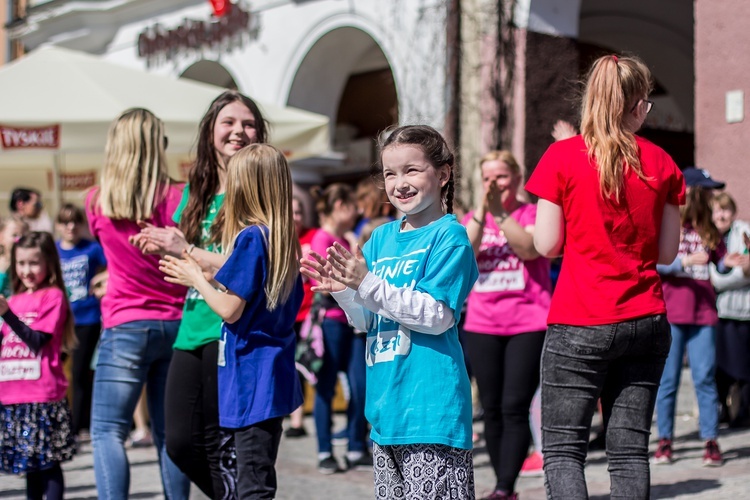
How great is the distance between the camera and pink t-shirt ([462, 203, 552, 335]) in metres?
5.19

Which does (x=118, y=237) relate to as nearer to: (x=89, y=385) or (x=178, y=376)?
(x=178, y=376)

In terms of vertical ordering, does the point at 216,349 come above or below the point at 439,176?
below

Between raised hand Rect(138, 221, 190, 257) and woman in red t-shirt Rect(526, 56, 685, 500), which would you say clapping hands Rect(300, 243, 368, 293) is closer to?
woman in red t-shirt Rect(526, 56, 685, 500)

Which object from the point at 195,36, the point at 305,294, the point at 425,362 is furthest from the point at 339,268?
the point at 195,36

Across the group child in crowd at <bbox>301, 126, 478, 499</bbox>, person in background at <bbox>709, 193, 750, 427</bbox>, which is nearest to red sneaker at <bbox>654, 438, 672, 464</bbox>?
person in background at <bbox>709, 193, 750, 427</bbox>

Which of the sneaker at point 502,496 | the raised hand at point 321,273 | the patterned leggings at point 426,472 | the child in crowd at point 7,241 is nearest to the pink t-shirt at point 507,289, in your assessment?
the sneaker at point 502,496

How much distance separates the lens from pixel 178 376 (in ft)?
13.2

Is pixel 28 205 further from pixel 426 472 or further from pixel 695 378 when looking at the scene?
pixel 426 472

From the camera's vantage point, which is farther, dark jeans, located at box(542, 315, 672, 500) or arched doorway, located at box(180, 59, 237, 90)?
arched doorway, located at box(180, 59, 237, 90)

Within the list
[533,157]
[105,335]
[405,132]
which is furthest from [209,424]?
[533,157]

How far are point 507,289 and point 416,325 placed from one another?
7.39 ft

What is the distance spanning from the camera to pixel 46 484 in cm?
495

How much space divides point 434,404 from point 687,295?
3.63m

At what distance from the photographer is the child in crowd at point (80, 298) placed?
8016 mm
